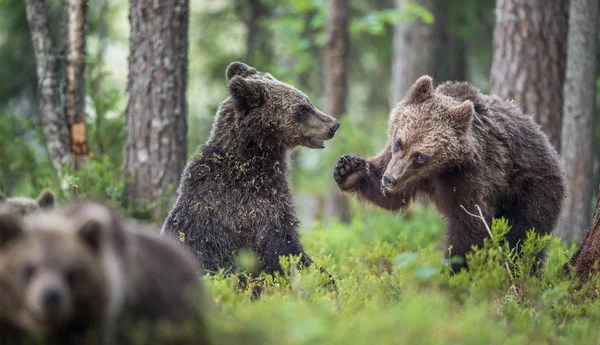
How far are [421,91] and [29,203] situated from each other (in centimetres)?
470

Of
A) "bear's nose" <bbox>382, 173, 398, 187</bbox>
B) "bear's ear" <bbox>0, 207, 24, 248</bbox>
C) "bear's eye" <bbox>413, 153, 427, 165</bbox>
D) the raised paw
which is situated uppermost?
"bear's ear" <bbox>0, 207, 24, 248</bbox>

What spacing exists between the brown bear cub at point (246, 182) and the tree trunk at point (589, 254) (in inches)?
93.7

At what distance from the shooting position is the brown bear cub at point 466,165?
661 cm

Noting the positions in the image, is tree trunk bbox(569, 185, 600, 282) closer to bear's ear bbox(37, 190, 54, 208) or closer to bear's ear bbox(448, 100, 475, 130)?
bear's ear bbox(448, 100, 475, 130)

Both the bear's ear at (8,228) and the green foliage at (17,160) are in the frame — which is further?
the green foliage at (17,160)

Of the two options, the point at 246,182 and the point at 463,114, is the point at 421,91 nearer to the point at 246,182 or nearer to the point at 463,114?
the point at 463,114

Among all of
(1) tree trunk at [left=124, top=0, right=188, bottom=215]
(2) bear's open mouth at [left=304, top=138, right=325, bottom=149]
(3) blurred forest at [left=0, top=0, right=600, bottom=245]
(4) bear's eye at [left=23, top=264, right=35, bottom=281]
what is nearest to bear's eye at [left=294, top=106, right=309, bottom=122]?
(2) bear's open mouth at [left=304, top=138, right=325, bottom=149]

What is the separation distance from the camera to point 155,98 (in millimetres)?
8898

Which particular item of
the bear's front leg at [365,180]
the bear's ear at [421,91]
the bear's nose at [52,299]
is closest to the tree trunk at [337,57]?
the bear's front leg at [365,180]

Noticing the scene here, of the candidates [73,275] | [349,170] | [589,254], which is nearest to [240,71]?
[349,170]

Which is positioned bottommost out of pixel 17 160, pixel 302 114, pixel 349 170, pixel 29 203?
pixel 17 160

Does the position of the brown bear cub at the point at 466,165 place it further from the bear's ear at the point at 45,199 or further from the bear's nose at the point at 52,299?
the bear's nose at the point at 52,299

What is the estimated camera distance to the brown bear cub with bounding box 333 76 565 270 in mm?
6605

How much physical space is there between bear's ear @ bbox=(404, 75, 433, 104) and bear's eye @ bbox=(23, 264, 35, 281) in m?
4.45
